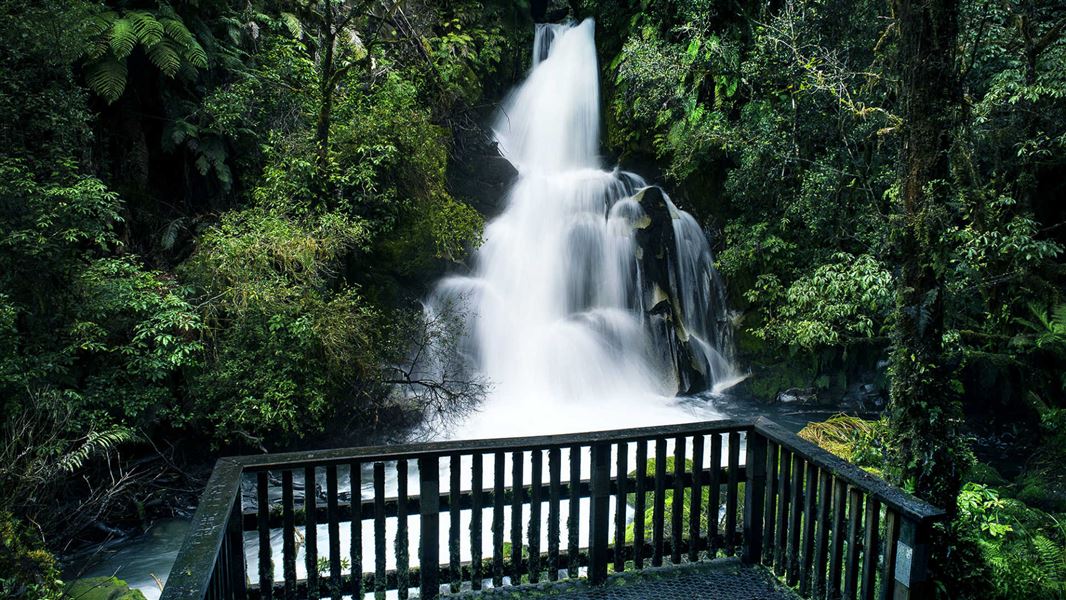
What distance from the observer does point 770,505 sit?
3.73 m

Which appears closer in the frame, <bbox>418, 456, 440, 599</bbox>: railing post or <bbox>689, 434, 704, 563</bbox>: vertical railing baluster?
<bbox>418, 456, 440, 599</bbox>: railing post

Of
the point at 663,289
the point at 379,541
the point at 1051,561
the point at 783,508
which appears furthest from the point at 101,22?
the point at 1051,561

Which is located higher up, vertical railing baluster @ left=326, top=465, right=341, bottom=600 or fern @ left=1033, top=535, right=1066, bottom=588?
vertical railing baluster @ left=326, top=465, right=341, bottom=600

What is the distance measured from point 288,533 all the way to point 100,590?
3.18 meters

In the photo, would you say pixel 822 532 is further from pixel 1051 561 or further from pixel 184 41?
pixel 184 41

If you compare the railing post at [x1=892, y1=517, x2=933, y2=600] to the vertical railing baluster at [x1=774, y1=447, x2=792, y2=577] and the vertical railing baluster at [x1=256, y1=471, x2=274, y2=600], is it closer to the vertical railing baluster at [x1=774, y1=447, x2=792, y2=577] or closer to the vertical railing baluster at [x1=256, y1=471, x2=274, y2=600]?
the vertical railing baluster at [x1=774, y1=447, x2=792, y2=577]

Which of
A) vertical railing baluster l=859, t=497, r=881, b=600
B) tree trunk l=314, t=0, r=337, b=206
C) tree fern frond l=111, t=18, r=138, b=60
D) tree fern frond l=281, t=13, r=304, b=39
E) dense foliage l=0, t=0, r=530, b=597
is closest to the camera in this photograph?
vertical railing baluster l=859, t=497, r=881, b=600

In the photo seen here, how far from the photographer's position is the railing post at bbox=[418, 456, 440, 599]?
3295 mm

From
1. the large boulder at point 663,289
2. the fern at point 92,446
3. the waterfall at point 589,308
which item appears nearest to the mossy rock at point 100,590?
the fern at point 92,446

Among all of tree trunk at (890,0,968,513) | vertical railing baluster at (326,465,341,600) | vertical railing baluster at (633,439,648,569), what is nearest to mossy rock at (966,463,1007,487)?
tree trunk at (890,0,968,513)

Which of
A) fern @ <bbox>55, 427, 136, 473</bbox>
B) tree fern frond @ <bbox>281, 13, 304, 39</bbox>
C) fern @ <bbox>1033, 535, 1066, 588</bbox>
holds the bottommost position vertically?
fern @ <bbox>1033, 535, 1066, 588</bbox>

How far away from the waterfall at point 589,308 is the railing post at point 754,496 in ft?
21.7

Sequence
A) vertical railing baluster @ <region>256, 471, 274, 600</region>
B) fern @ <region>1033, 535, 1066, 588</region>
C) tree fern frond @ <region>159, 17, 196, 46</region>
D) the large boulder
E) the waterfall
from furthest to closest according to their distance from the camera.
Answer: the large boulder, the waterfall, tree fern frond @ <region>159, 17, 196, 46</region>, fern @ <region>1033, 535, 1066, 588</region>, vertical railing baluster @ <region>256, 471, 274, 600</region>

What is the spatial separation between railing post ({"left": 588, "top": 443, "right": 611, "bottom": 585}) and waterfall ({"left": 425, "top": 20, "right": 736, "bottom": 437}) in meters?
6.66
